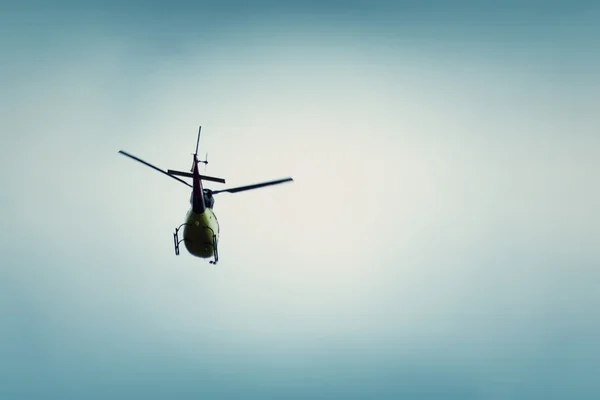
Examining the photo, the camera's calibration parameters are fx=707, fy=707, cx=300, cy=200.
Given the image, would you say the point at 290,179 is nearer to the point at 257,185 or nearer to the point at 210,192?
the point at 257,185

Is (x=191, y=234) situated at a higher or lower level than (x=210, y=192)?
lower

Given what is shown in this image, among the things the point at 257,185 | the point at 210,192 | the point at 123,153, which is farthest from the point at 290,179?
the point at 123,153

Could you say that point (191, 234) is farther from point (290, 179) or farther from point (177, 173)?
point (290, 179)

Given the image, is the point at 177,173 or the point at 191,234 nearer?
the point at 177,173

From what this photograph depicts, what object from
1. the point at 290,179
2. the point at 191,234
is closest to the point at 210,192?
the point at 191,234

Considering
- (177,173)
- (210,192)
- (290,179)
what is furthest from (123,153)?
(290,179)

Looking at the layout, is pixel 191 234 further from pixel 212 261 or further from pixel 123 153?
pixel 123 153
